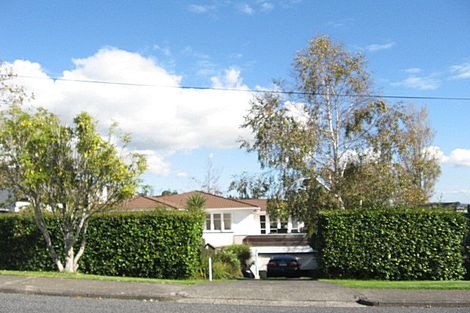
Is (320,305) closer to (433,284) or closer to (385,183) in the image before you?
(433,284)

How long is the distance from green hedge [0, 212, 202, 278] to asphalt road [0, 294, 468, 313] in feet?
15.6

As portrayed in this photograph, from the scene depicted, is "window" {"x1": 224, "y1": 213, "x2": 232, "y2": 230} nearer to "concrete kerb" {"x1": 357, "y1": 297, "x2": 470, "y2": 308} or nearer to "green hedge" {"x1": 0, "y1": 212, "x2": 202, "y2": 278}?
"green hedge" {"x1": 0, "y1": 212, "x2": 202, "y2": 278}

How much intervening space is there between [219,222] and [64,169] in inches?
1111

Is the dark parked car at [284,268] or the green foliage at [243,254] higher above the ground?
the green foliage at [243,254]

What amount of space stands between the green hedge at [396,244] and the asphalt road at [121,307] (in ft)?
16.9

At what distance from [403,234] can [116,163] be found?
911cm

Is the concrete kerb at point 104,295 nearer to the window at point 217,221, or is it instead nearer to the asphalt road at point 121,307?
the asphalt road at point 121,307

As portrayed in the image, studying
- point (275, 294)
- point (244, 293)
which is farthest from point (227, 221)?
point (275, 294)

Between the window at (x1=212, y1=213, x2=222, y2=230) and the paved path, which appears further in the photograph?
the window at (x1=212, y1=213, x2=222, y2=230)

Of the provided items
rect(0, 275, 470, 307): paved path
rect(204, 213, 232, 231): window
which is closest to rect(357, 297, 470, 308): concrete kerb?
rect(0, 275, 470, 307): paved path

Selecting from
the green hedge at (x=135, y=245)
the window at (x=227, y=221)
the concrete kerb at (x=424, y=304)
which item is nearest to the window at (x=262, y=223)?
the window at (x=227, y=221)

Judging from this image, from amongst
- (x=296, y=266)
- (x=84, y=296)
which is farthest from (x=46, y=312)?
(x=296, y=266)

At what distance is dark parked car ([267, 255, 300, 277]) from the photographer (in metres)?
27.0

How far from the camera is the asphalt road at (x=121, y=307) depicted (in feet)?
30.9
